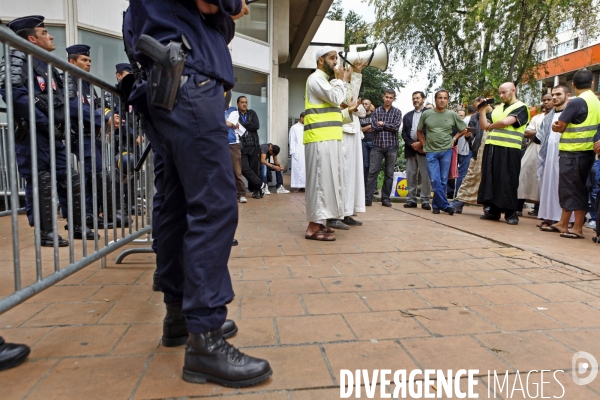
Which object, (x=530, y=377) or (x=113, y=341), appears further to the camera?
(x=113, y=341)

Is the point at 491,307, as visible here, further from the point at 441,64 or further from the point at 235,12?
the point at 441,64

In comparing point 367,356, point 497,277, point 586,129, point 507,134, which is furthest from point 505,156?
point 367,356

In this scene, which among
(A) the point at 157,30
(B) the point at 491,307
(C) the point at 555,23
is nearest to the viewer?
(A) the point at 157,30

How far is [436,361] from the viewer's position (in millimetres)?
1967

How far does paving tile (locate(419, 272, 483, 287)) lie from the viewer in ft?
10.2

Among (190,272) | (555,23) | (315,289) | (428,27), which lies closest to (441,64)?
(428,27)

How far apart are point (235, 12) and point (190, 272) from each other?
1040 mm

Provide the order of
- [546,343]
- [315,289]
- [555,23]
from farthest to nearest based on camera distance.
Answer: [555,23]
[315,289]
[546,343]

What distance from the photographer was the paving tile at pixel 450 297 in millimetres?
2711

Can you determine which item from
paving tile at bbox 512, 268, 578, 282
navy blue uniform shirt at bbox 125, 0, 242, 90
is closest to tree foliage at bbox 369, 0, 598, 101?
paving tile at bbox 512, 268, 578, 282

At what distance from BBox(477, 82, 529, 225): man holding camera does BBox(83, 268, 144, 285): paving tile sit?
4.91 m

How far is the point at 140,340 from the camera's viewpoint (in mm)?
2174

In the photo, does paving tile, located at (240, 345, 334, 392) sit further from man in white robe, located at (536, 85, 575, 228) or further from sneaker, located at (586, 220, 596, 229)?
sneaker, located at (586, 220, 596, 229)

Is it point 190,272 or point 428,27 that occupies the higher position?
point 428,27
